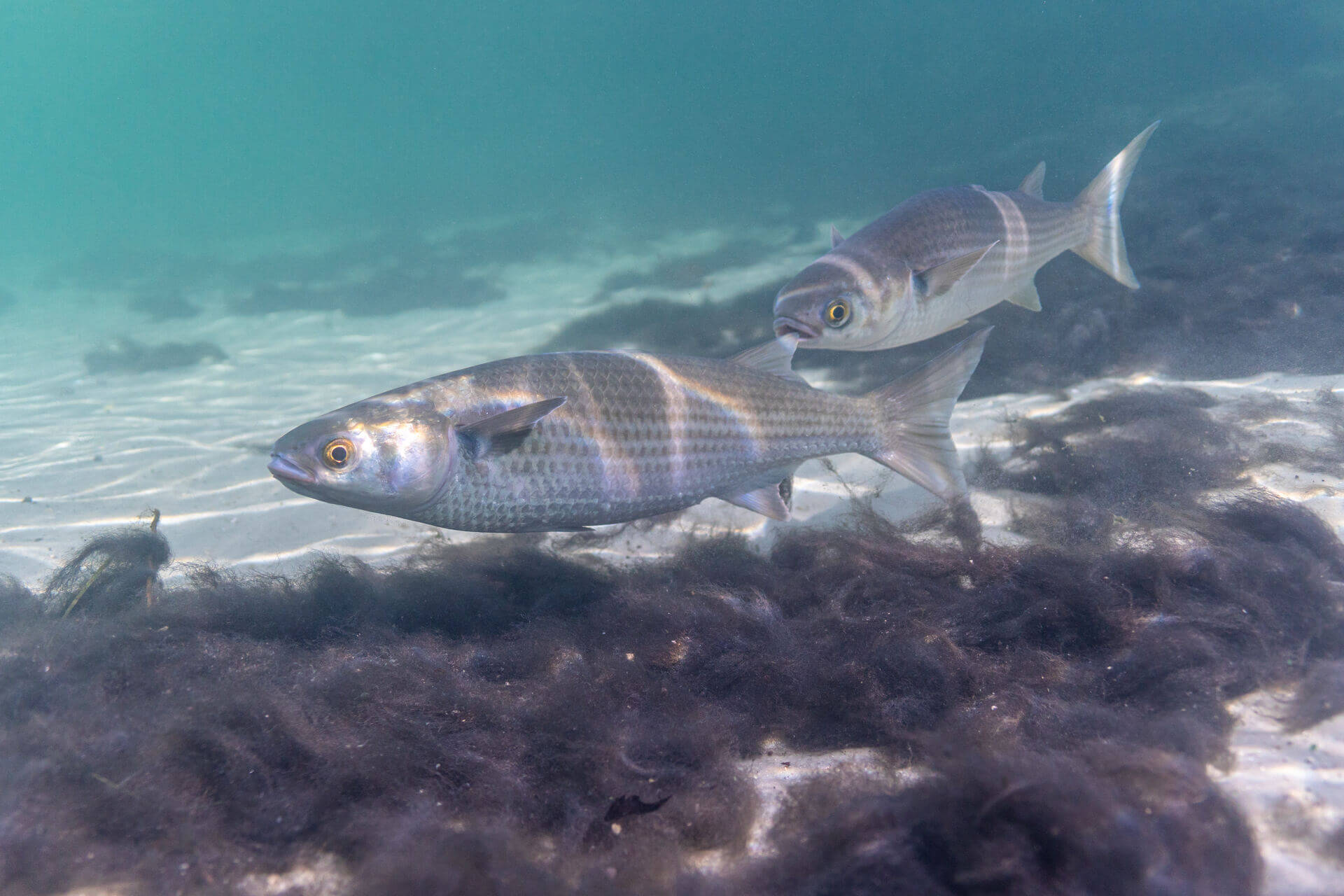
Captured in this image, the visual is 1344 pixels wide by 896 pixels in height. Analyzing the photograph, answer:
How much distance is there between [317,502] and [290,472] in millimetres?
4346

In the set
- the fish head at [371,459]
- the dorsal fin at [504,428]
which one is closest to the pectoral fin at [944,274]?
the dorsal fin at [504,428]

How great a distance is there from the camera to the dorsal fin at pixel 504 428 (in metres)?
2.79

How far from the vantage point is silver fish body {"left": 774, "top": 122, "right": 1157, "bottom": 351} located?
3795 mm

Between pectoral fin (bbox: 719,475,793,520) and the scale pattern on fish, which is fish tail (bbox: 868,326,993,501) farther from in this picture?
pectoral fin (bbox: 719,475,793,520)

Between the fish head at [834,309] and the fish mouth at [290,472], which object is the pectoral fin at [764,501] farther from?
the fish mouth at [290,472]

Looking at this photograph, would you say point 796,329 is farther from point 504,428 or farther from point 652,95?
point 652,95

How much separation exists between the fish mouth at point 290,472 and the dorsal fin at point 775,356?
2.49 metres

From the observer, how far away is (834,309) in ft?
12.2

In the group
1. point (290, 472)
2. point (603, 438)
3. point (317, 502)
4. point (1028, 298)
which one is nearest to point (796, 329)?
point (603, 438)

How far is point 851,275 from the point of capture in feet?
12.5

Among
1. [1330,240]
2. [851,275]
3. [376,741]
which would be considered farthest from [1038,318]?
[376,741]

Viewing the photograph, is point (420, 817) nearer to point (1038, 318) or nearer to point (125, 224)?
point (1038, 318)

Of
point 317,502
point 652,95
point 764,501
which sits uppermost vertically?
point 652,95

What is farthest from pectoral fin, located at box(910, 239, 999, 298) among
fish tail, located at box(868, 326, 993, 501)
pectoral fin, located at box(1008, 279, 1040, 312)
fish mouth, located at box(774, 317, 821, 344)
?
pectoral fin, located at box(1008, 279, 1040, 312)
